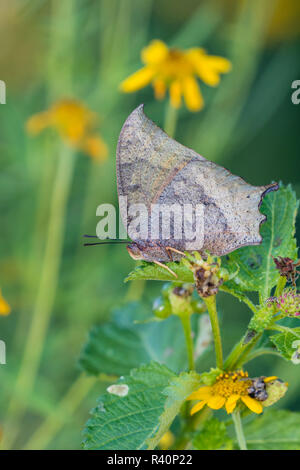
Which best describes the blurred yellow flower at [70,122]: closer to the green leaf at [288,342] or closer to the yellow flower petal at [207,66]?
the yellow flower petal at [207,66]

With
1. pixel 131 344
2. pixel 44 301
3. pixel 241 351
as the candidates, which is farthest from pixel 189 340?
pixel 44 301

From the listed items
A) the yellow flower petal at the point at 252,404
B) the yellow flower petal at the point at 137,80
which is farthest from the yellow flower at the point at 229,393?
the yellow flower petal at the point at 137,80

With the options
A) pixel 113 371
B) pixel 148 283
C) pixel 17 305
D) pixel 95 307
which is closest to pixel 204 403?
pixel 113 371

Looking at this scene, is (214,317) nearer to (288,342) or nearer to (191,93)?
(288,342)

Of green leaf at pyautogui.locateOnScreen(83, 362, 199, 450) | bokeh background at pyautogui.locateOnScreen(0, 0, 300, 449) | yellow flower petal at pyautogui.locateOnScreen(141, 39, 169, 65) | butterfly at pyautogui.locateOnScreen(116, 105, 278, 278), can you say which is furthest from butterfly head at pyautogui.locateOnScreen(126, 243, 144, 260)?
yellow flower petal at pyautogui.locateOnScreen(141, 39, 169, 65)

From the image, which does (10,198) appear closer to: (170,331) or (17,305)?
(17,305)

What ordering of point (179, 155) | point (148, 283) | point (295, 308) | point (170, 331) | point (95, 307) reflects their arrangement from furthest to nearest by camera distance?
point (148, 283) → point (95, 307) → point (170, 331) → point (179, 155) → point (295, 308)
